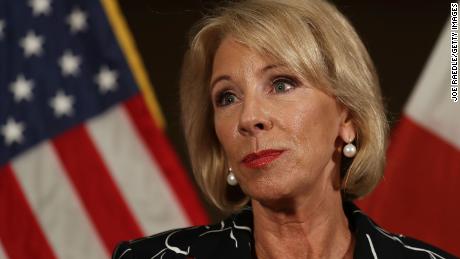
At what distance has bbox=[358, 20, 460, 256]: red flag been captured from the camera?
6.14 ft

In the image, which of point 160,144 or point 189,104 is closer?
point 189,104

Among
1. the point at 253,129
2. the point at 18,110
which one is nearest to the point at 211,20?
the point at 253,129

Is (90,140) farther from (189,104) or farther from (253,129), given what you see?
(253,129)

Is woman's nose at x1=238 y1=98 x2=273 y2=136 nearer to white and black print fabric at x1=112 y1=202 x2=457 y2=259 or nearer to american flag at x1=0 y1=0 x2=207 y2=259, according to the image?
white and black print fabric at x1=112 y1=202 x2=457 y2=259

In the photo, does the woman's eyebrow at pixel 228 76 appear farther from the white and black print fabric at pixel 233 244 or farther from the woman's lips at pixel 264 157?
the white and black print fabric at pixel 233 244

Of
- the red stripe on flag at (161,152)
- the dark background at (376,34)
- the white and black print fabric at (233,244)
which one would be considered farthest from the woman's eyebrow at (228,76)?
the dark background at (376,34)

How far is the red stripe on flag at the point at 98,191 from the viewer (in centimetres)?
193

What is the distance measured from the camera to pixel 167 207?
1.98 meters

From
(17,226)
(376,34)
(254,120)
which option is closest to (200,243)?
(254,120)

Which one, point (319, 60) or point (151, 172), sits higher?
point (319, 60)

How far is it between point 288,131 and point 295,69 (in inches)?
4.5

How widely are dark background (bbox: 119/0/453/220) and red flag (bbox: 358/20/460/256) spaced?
0.95 ft

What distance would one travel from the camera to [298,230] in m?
1.29

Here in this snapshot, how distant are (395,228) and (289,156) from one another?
865 mm
